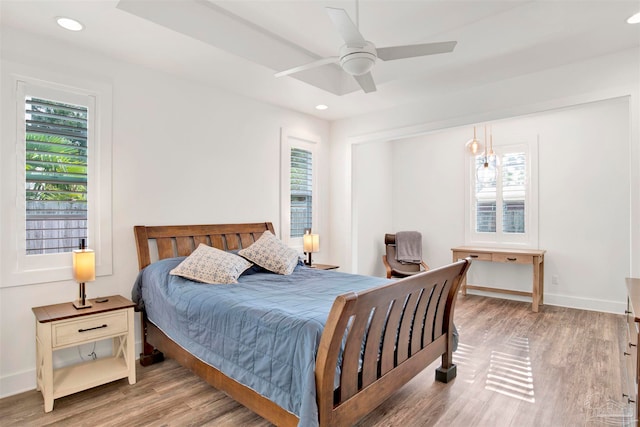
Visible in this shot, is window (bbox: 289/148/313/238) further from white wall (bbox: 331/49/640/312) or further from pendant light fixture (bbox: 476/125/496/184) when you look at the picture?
pendant light fixture (bbox: 476/125/496/184)

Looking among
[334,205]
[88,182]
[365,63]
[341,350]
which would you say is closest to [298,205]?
[334,205]

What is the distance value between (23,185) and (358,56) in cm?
258

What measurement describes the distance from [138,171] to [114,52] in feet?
3.32

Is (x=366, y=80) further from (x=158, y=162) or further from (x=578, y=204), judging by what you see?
(x=578, y=204)


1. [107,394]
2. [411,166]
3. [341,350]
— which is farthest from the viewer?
[411,166]

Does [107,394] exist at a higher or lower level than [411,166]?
lower

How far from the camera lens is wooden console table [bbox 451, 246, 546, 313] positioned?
468 centimetres

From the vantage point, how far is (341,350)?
5.80 ft

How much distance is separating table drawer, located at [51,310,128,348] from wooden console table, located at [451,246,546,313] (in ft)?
14.4

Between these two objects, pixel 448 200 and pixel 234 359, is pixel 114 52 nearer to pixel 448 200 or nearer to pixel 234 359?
pixel 234 359

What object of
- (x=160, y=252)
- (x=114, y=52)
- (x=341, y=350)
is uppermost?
(x=114, y=52)

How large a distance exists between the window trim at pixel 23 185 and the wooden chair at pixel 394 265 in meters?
3.97

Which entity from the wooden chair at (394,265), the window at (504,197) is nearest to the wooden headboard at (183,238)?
the wooden chair at (394,265)

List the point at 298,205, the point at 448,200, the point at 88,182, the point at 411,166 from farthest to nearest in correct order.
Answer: the point at 411,166
the point at 448,200
the point at 298,205
the point at 88,182
